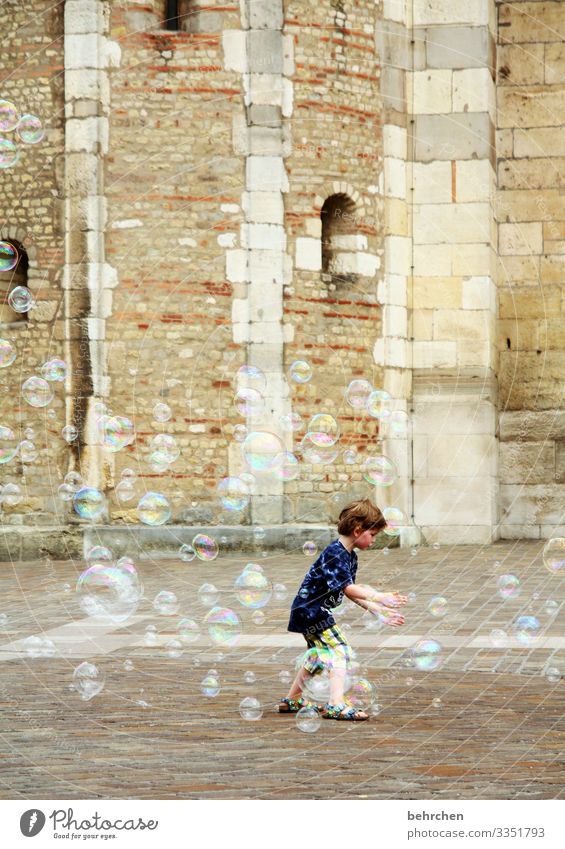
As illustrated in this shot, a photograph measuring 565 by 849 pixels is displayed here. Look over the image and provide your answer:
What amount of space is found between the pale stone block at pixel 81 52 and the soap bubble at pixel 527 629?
320 inches

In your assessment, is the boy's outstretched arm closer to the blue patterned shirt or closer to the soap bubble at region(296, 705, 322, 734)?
the blue patterned shirt

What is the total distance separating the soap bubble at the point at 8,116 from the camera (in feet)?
44.0

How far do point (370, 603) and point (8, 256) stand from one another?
31.8 feet

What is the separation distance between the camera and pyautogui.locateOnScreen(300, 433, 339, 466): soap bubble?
15.3 m

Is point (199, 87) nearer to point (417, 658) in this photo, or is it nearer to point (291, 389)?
point (291, 389)

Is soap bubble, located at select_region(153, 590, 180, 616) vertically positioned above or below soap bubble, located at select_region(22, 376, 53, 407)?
below

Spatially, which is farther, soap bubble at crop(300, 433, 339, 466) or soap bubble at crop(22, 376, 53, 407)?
→ soap bubble at crop(300, 433, 339, 466)

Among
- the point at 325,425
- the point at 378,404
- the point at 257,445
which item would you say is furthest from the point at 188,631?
the point at 378,404

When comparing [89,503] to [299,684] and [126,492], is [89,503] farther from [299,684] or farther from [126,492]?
[299,684]

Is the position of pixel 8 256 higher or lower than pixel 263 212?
lower

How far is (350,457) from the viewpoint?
15.7 meters

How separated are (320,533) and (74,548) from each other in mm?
2643

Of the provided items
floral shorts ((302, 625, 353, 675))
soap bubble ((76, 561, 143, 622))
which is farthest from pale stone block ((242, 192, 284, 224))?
floral shorts ((302, 625, 353, 675))

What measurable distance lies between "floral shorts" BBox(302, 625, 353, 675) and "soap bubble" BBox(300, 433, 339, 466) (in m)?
8.55
